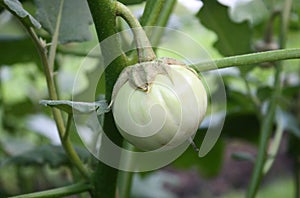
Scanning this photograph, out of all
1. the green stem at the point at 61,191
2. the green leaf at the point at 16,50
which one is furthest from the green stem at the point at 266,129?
the green leaf at the point at 16,50

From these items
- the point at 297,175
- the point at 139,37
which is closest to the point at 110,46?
the point at 139,37

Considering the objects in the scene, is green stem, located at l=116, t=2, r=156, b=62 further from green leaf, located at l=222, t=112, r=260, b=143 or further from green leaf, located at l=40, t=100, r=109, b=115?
green leaf, located at l=222, t=112, r=260, b=143

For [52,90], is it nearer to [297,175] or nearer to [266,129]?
[266,129]

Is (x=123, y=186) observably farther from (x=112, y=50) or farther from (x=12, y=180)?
(x=12, y=180)

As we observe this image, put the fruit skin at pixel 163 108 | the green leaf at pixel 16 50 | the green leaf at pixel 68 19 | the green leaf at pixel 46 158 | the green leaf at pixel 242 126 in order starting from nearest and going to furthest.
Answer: the fruit skin at pixel 163 108 → the green leaf at pixel 68 19 → the green leaf at pixel 46 158 → the green leaf at pixel 16 50 → the green leaf at pixel 242 126

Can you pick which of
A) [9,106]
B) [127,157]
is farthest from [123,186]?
[9,106]

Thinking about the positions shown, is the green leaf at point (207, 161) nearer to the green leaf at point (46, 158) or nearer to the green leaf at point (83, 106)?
the green leaf at point (46, 158)
